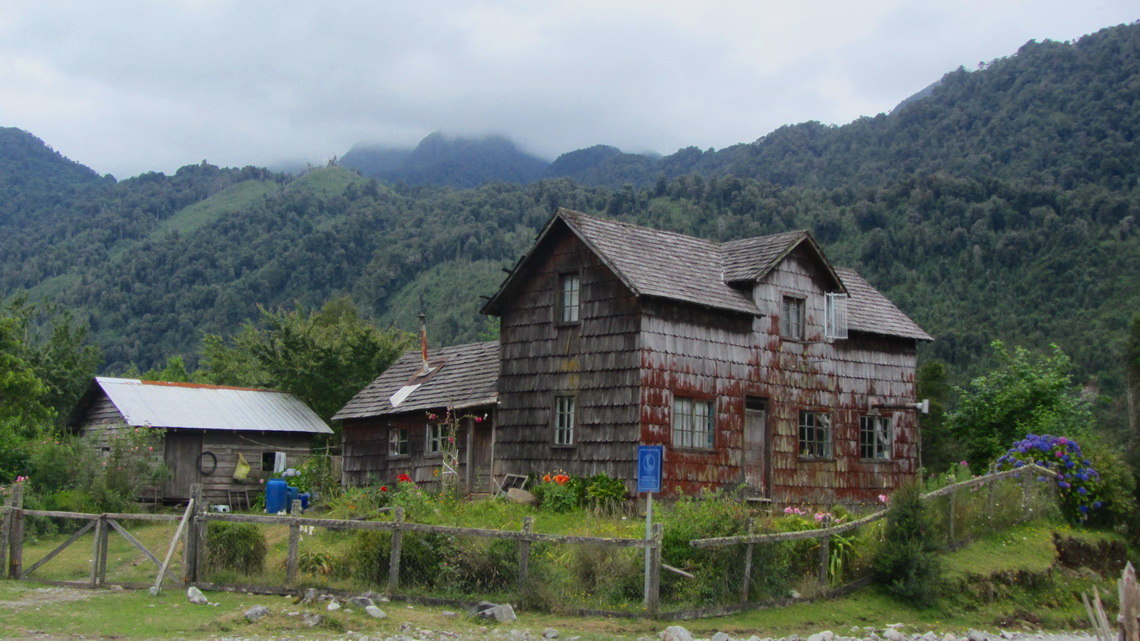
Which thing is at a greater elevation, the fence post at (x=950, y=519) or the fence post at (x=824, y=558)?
the fence post at (x=950, y=519)

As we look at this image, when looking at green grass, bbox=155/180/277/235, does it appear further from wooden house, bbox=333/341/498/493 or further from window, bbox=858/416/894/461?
window, bbox=858/416/894/461

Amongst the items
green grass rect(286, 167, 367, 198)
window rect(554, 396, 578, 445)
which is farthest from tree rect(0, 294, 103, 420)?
green grass rect(286, 167, 367, 198)

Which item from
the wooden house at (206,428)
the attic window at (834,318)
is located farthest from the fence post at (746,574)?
the wooden house at (206,428)

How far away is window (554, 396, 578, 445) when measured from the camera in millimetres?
Answer: 25016

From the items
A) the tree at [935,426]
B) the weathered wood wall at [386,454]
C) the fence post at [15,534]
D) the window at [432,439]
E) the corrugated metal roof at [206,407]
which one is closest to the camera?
the fence post at [15,534]

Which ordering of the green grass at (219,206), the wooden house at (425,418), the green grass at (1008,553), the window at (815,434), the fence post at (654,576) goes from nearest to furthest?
the fence post at (654,576), the green grass at (1008,553), the window at (815,434), the wooden house at (425,418), the green grass at (219,206)

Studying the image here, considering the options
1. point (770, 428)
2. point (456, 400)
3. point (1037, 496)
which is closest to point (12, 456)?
point (456, 400)

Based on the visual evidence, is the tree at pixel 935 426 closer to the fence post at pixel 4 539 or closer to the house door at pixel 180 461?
the house door at pixel 180 461

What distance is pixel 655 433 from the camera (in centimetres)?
2347

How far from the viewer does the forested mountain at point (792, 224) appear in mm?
65125

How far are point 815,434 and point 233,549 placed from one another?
1521cm

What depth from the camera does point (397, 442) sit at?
3139 centimetres

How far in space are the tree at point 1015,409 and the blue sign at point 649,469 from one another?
19.2 m

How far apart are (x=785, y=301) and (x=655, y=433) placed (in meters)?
5.71
